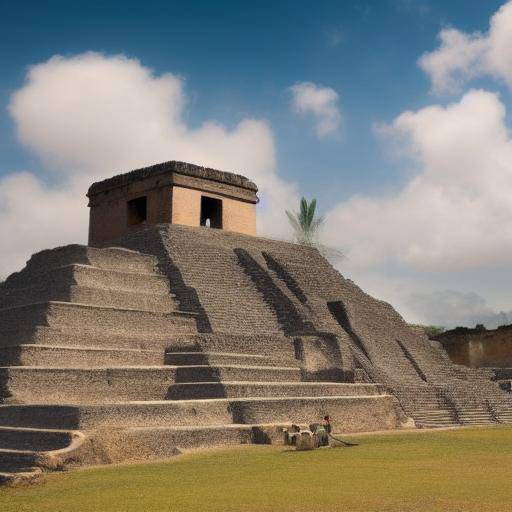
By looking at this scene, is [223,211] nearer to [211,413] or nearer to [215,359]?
[215,359]

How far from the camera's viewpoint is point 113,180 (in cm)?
2519

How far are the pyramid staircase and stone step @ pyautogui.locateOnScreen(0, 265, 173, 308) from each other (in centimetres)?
3

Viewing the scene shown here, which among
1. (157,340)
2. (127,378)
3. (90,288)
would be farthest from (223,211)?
(127,378)

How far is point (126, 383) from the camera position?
15.1 meters

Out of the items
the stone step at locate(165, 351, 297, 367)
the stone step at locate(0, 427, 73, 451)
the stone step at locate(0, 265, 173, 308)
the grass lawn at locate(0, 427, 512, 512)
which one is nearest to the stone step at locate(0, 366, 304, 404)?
the stone step at locate(165, 351, 297, 367)

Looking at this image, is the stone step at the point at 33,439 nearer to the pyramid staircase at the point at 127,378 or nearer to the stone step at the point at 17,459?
the pyramid staircase at the point at 127,378

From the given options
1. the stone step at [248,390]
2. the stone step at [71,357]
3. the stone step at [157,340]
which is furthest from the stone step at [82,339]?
the stone step at [248,390]

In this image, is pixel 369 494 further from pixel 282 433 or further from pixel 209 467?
pixel 282 433

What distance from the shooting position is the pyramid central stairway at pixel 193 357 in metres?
12.9

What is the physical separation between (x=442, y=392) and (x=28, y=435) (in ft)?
37.5

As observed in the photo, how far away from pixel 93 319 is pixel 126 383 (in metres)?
2.21

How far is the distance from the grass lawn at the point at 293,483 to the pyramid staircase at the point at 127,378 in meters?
0.79

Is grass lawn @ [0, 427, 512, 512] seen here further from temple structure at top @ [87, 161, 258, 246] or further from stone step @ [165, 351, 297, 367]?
temple structure at top @ [87, 161, 258, 246]

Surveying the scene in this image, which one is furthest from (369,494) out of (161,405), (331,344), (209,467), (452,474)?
(331,344)
